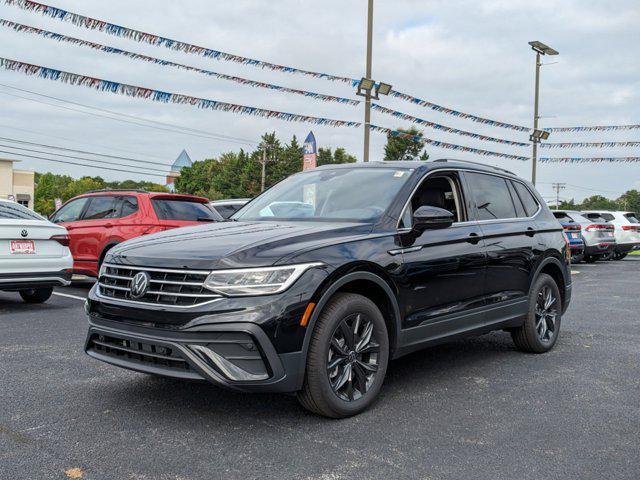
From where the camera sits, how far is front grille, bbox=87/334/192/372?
3.69 metres

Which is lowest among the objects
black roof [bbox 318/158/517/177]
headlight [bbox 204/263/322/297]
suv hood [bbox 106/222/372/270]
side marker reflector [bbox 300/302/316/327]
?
side marker reflector [bbox 300/302/316/327]

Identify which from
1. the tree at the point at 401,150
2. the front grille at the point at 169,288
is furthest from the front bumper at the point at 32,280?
the tree at the point at 401,150

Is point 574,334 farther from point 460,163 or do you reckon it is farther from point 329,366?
point 329,366

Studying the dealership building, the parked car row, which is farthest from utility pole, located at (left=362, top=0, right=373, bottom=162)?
the dealership building

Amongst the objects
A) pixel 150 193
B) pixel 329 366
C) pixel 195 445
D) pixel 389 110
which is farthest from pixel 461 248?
pixel 389 110

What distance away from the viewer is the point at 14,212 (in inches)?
332

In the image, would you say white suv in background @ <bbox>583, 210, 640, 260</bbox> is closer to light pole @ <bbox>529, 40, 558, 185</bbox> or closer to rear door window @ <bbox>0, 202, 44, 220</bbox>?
light pole @ <bbox>529, 40, 558, 185</bbox>

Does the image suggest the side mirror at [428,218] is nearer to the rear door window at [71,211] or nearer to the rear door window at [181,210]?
the rear door window at [181,210]

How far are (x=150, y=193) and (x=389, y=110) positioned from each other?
10848 millimetres

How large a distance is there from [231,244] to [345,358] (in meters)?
1.01

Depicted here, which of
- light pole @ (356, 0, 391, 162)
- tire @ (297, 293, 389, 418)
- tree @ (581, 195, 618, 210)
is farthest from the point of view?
tree @ (581, 195, 618, 210)

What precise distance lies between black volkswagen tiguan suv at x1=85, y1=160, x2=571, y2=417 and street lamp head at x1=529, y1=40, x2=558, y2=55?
26.5 meters

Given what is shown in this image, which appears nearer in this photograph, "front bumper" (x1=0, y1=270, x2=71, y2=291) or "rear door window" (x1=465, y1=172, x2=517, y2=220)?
"rear door window" (x1=465, y1=172, x2=517, y2=220)

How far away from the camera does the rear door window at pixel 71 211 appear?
11.3 m
